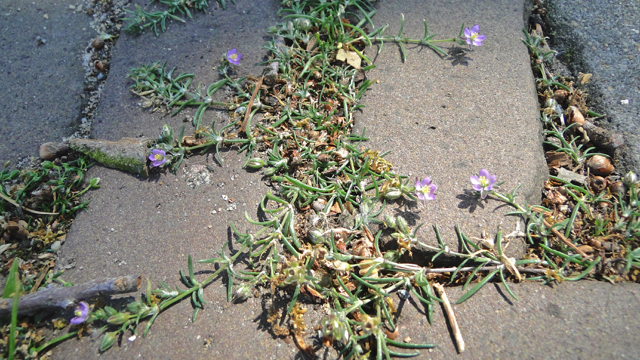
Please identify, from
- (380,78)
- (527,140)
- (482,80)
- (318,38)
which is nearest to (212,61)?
(318,38)

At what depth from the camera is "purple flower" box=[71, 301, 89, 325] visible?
5.41 ft

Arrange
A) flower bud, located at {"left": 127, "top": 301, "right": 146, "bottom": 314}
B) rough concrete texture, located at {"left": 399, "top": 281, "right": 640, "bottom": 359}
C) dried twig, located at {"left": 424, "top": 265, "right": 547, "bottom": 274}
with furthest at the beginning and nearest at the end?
dried twig, located at {"left": 424, "top": 265, "right": 547, "bottom": 274} < flower bud, located at {"left": 127, "top": 301, "right": 146, "bottom": 314} < rough concrete texture, located at {"left": 399, "top": 281, "right": 640, "bottom": 359}

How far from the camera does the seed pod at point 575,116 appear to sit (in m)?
2.23

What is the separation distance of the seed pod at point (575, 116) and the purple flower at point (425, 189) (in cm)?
104

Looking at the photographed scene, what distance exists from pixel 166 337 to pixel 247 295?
386mm

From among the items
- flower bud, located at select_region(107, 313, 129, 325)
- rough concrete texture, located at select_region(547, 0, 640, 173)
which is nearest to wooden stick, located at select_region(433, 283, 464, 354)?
rough concrete texture, located at select_region(547, 0, 640, 173)

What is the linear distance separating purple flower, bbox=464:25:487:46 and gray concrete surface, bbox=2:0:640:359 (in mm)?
69

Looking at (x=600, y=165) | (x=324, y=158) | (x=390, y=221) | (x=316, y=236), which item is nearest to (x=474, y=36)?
(x=600, y=165)

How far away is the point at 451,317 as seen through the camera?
5.48 ft

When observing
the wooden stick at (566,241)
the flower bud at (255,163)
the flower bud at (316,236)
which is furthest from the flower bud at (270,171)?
the wooden stick at (566,241)

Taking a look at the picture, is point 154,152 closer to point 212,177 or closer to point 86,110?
point 212,177

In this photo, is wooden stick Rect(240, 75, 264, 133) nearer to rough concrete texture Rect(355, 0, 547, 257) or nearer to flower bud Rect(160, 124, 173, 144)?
flower bud Rect(160, 124, 173, 144)

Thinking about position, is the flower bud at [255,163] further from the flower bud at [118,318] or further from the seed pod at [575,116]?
the seed pod at [575,116]

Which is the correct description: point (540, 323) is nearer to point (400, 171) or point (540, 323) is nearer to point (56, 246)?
point (400, 171)
